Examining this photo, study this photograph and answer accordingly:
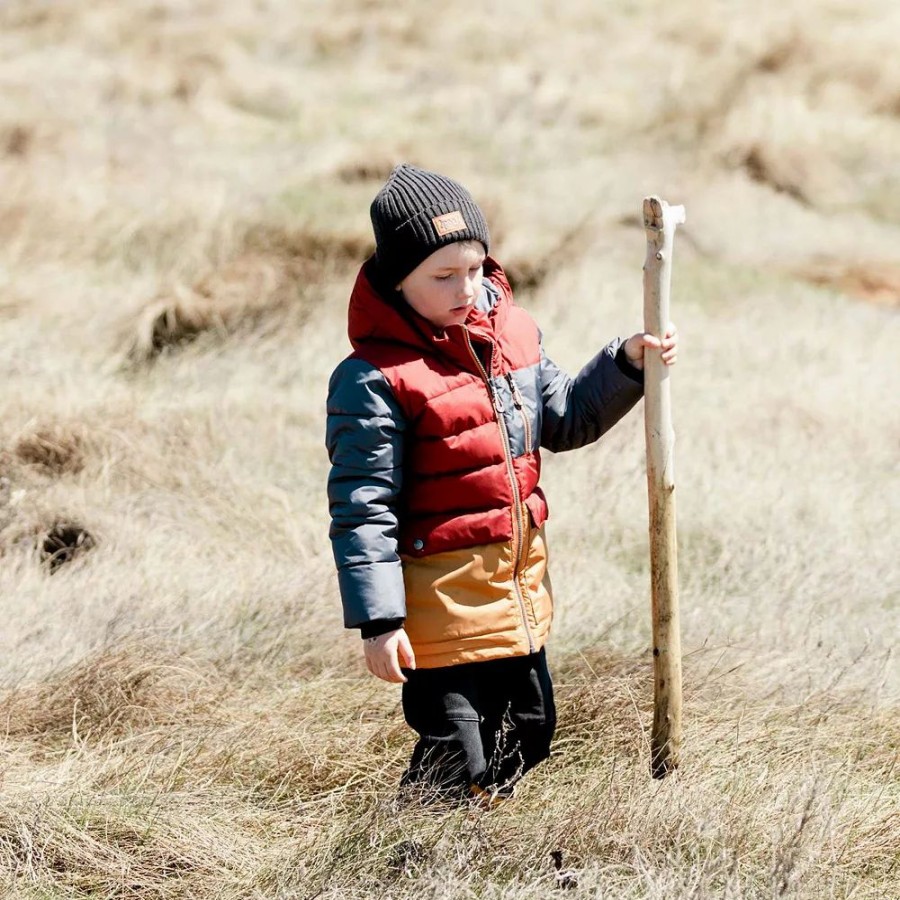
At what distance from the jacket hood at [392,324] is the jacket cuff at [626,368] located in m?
0.28

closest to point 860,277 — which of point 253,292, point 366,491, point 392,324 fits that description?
point 253,292

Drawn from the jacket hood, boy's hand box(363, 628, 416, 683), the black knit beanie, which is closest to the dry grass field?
boy's hand box(363, 628, 416, 683)

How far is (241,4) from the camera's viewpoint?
17.4 m

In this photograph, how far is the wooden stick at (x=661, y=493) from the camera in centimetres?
257

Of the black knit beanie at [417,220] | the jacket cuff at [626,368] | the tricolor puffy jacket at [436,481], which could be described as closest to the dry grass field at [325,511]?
the tricolor puffy jacket at [436,481]

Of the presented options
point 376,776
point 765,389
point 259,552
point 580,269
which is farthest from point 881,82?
point 376,776

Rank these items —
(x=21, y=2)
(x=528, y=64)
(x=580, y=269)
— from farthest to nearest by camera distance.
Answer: (x=21, y=2) → (x=528, y=64) → (x=580, y=269)

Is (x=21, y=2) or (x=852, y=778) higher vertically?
(x=21, y=2)

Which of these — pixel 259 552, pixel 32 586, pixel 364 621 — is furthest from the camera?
pixel 259 552

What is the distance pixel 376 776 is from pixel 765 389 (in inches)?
133

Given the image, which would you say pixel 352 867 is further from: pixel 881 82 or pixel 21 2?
pixel 21 2

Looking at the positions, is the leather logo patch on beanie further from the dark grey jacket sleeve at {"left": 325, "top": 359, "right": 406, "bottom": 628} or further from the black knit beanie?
the dark grey jacket sleeve at {"left": 325, "top": 359, "right": 406, "bottom": 628}

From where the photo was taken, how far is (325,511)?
14.9 ft

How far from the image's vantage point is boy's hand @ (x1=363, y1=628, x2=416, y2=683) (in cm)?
253
